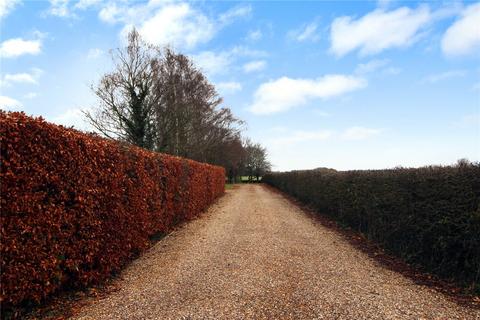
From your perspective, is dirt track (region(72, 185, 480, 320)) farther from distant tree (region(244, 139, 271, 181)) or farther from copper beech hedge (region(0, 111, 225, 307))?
distant tree (region(244, 139, 271, 181))

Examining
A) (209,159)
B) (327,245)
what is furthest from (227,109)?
(327,245)

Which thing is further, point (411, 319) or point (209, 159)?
point (209, 159)

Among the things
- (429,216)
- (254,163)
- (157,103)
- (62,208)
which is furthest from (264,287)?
(254,163)

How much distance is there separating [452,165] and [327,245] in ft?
11.9

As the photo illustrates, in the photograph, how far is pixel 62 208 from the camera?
4.25 metres

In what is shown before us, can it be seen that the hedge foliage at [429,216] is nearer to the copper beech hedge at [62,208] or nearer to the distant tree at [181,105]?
the copper beech hedge at [62,208]

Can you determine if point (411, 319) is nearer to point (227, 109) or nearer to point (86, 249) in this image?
point (86, 249)

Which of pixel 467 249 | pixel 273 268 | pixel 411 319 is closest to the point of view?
pixel 411 319

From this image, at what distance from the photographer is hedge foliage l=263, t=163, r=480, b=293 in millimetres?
5195

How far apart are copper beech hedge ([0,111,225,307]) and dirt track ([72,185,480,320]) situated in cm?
66

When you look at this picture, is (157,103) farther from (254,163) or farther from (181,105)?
(254,163)

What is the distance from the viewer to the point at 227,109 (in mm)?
38594

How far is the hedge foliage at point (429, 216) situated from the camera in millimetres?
5195

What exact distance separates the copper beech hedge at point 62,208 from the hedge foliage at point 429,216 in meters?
6.16
